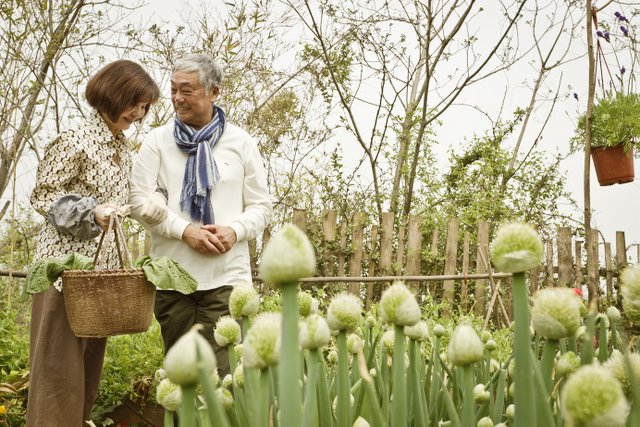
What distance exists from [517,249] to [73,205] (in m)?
2.16

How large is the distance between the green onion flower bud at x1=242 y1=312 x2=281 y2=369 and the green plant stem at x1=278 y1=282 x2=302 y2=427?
66 millimetres

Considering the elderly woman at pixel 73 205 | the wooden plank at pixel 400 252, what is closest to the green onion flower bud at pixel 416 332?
the elderly woman at pixel 73 205

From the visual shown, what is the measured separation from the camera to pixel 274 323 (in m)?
0.49

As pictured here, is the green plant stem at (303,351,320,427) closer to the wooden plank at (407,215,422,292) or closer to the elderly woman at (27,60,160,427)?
the elderly woman at (27,60,160,427)

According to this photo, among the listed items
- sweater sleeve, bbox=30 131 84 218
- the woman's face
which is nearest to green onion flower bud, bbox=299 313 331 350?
sweater sleeve, bbox=30 131 84 218

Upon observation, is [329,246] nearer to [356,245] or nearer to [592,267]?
[356,245]

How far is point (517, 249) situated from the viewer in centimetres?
47

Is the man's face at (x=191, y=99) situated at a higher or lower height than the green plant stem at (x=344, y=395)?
higher

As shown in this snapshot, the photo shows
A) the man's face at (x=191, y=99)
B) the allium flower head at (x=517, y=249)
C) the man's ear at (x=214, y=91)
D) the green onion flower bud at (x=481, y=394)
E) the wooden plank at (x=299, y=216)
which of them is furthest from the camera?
the wooden plank at (x=299, y=216)

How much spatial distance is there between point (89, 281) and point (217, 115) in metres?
1.16

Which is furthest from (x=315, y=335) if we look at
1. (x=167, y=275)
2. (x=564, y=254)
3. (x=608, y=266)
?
(x=608, y=266)

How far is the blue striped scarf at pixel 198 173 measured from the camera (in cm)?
277

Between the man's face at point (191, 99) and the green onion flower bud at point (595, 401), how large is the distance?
8.65ft

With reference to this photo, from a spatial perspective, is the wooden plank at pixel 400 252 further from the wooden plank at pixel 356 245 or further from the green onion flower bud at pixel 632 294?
the green onion flower bud at pixel 632 294
